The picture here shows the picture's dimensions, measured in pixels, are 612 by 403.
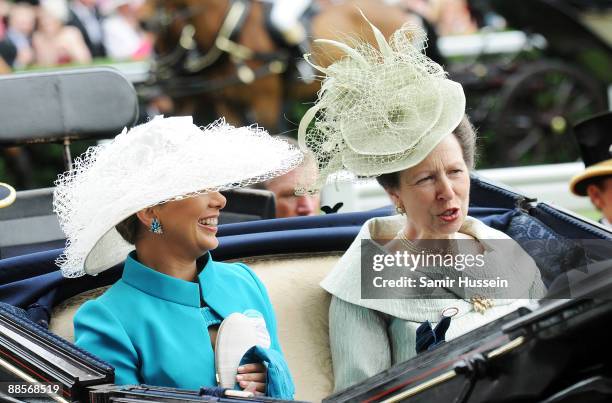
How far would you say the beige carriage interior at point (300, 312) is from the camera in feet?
7.86

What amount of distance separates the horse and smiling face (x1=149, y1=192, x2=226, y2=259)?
19.6 feet

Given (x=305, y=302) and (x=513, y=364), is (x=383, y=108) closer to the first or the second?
(x=305, y=302)

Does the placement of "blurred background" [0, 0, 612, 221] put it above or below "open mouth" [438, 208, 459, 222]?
above

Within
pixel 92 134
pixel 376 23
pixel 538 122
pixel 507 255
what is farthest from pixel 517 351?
pixel 538 122

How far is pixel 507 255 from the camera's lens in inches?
85.0

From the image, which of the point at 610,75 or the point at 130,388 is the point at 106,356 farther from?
the point at 610,75

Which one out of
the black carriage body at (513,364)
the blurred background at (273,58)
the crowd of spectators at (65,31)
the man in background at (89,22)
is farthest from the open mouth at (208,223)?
the man in background at (89,22)

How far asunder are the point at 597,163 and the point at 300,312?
3.09ft

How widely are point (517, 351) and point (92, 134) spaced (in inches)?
64.6

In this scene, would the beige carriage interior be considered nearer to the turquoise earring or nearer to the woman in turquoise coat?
the woman in turquoise coat

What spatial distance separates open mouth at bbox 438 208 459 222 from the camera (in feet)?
7.10

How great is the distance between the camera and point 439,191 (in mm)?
2166

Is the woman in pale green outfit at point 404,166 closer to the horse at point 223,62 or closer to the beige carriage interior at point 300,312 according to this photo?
the beige carriage interior at point 300,312

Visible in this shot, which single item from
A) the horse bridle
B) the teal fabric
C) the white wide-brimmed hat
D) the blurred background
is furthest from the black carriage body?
the horse bridle
